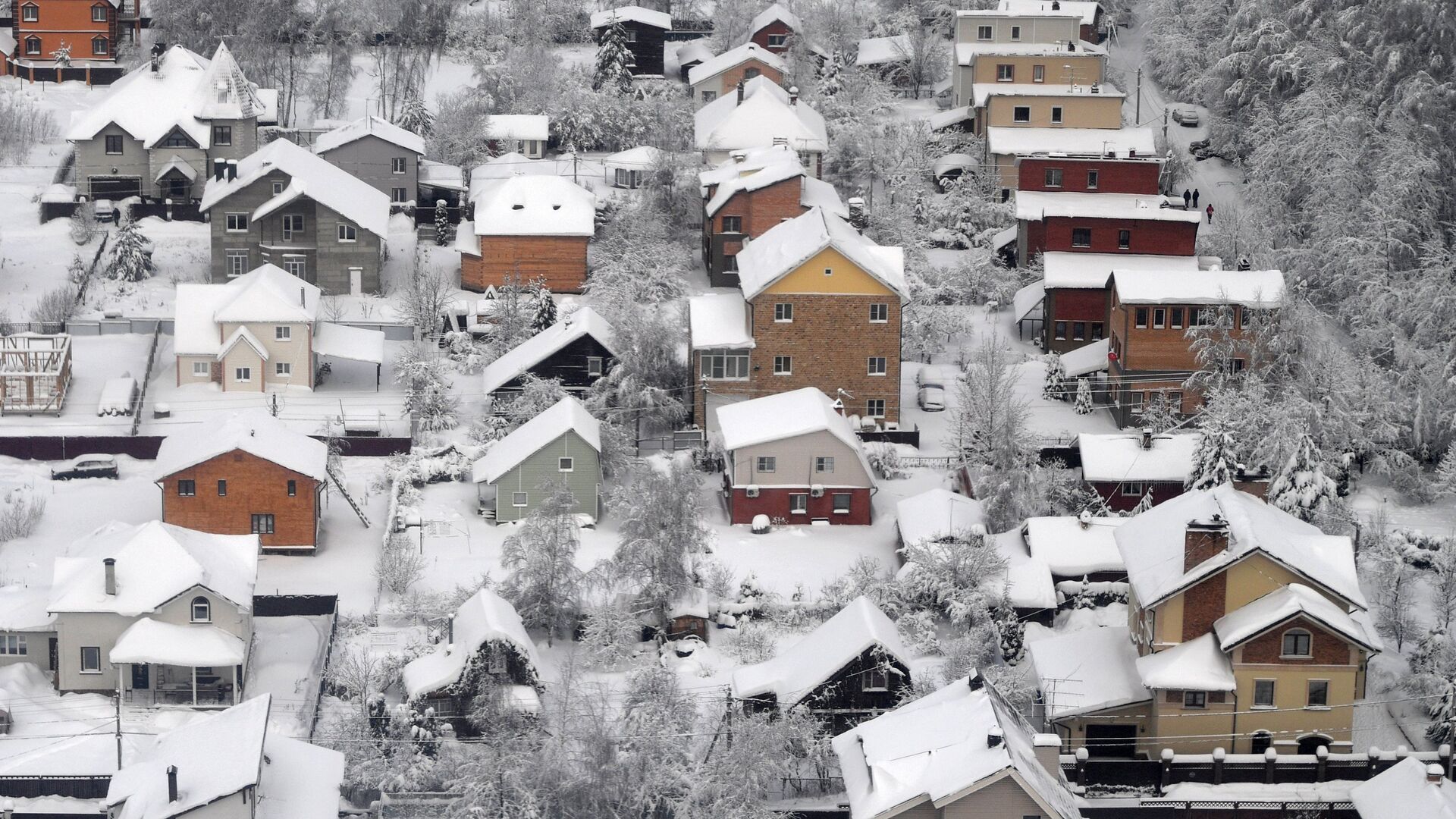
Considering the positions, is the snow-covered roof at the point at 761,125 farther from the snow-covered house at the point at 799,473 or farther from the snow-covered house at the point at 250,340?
the snow-covered house at the point at 799,473

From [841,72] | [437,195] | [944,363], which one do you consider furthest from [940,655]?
[841,72]

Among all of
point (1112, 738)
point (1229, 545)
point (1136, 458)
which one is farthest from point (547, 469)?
point (1229, 545)

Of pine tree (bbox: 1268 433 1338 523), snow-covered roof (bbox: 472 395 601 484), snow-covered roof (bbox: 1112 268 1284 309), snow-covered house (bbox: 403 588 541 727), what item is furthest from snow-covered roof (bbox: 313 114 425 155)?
pine tree (bbox: 1268 433 1338 523)

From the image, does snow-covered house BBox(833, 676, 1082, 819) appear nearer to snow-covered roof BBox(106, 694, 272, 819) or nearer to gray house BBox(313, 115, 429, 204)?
snow-covered roof BBox(106, 694, 272, 819)

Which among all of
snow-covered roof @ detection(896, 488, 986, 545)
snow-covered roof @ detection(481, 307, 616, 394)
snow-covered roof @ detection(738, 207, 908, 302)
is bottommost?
snow-covered roof @ detection(896, 488, 986, 545)

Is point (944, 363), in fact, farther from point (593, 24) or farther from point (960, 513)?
point (593, 24)
